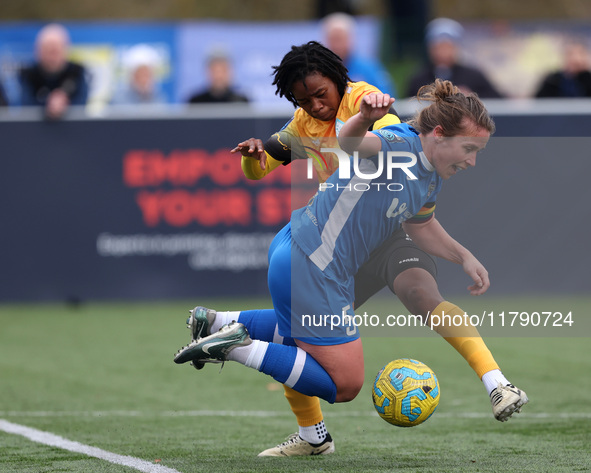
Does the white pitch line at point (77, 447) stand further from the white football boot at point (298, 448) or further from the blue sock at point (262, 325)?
the blue sock at point (262, 325)

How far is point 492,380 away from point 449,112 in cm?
130

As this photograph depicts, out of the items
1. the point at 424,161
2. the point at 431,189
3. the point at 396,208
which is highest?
the point at 424,161

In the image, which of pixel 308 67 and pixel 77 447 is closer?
pixel 308 67

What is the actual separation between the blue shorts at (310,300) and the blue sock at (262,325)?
0.94ft

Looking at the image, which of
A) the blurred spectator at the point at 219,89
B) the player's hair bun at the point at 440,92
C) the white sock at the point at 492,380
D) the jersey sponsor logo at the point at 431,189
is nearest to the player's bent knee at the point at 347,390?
the white sock at the point at 492,380

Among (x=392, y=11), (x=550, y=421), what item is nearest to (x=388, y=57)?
(x=392, y=11)

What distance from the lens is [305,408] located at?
19.1ft

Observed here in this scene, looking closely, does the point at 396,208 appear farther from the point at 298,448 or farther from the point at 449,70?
the point at 449,70

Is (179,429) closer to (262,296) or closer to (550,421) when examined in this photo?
(550,421)

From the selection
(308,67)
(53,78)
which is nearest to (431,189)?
(308,67)

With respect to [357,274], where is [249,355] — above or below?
below

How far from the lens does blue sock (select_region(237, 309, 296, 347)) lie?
5.76 m

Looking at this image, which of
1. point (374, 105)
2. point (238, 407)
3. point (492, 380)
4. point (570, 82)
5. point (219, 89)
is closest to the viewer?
point (374, 105)

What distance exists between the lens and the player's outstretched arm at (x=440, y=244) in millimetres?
5730
